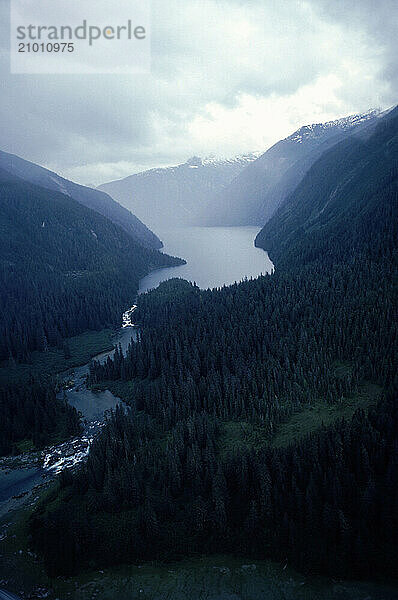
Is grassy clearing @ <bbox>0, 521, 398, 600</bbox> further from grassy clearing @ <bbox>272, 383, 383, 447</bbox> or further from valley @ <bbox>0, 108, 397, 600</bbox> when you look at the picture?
grassy clearing @ <bbox>272, 383, 383, 447</bbox>

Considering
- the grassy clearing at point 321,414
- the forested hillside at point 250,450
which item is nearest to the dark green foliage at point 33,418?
the forested hillside at point 250,450

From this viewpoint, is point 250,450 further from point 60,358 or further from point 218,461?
point 60,358

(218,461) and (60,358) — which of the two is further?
(60,358)

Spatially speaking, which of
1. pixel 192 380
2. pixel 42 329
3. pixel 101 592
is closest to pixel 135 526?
pixel 101 592

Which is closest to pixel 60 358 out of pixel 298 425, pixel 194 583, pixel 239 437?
pixel 239 437

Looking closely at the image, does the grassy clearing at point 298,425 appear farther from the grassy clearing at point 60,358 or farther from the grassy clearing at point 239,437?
the grassy clearing at point 60,358

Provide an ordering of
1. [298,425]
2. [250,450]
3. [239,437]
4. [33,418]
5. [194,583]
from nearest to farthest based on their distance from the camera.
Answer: [194,583] → [250,450] → [239,437] → [298,425] → [33,418]

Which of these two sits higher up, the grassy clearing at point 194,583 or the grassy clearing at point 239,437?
the grassy clearing at point 239,437
